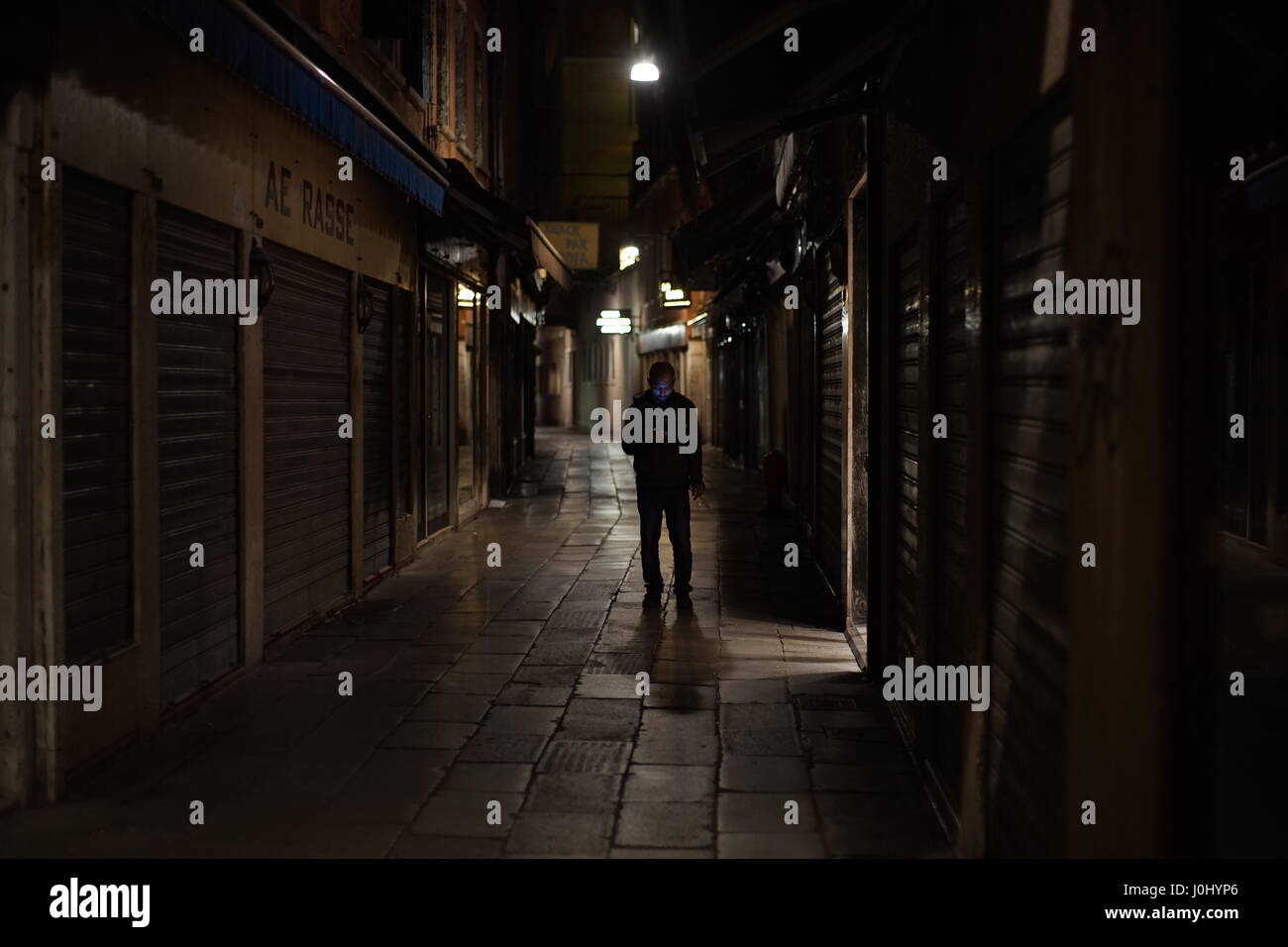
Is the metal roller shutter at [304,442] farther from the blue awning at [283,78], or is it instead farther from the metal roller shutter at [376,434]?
the blue awning at [283,78]

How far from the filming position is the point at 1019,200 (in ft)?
13.0

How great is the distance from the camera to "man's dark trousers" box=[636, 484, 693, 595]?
32.6 ft

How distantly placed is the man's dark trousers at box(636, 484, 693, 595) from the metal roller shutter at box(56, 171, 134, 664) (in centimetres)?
466

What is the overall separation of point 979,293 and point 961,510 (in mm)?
1027

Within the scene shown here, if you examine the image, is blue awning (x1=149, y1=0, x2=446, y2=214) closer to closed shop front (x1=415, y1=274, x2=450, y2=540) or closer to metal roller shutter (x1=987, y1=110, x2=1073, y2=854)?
metal roller shutter (x1=987, y1=110, x2=1073, y2=854)

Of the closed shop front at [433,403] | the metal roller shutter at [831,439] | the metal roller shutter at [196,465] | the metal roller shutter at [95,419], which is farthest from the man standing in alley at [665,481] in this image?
the metal roller shutter at [95,419]

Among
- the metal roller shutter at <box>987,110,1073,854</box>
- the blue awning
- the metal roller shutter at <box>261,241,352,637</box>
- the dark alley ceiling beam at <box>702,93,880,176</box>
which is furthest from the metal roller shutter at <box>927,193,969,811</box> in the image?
the metal roller shutter at <box>261,241,352,637</box>

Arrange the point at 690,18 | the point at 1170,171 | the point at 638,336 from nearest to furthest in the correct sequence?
1. the point at 1170,171
2. the point at 690,18
3. the point at 638,336

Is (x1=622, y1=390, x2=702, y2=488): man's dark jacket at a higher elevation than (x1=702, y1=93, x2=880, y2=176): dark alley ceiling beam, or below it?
below

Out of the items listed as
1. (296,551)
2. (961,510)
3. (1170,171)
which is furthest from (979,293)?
(296,551)

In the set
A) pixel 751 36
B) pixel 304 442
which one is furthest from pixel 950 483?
pixel 304 442

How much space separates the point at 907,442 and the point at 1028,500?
2688mm

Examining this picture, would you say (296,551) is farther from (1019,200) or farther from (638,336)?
(638,336)

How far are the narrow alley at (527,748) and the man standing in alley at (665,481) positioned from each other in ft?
1.04
